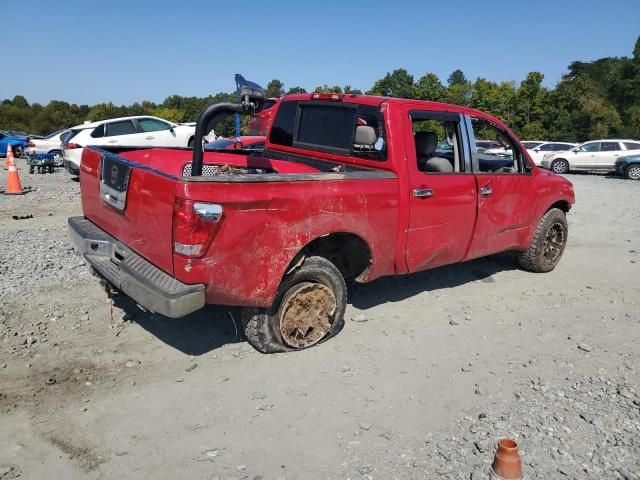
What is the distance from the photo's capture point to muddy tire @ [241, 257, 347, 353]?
3.77m

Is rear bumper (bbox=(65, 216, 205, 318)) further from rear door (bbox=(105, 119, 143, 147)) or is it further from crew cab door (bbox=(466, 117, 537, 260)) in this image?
rear door (bbox=(105, 119, 143, 147))

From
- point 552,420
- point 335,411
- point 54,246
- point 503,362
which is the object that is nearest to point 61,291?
point 54,246

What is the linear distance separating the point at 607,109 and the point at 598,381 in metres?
36.5

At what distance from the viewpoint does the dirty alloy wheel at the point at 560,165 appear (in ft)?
72.1

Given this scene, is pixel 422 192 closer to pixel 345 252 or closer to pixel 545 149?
pixel 345 252

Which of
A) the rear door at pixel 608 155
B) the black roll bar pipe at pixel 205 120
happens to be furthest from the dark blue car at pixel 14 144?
the rear door at pixel 608 155

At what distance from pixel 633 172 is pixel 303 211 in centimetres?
2024

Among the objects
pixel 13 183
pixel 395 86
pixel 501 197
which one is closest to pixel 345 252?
pixel 501 197

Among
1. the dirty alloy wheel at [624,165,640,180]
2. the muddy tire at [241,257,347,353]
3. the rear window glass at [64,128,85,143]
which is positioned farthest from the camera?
the dirty alloy wheel at [624,165,640,180]

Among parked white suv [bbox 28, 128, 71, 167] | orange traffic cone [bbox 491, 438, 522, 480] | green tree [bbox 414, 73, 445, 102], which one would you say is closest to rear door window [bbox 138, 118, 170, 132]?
parked white suv [bbox 28, 128, 71, 167]

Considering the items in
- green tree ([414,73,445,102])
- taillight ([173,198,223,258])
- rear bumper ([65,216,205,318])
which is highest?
green tree ([414,73,445,102])

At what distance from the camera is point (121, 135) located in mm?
14336

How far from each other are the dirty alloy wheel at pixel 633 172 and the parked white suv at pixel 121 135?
53.6 feet

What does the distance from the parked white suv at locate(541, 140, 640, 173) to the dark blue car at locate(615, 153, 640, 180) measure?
915 mm
